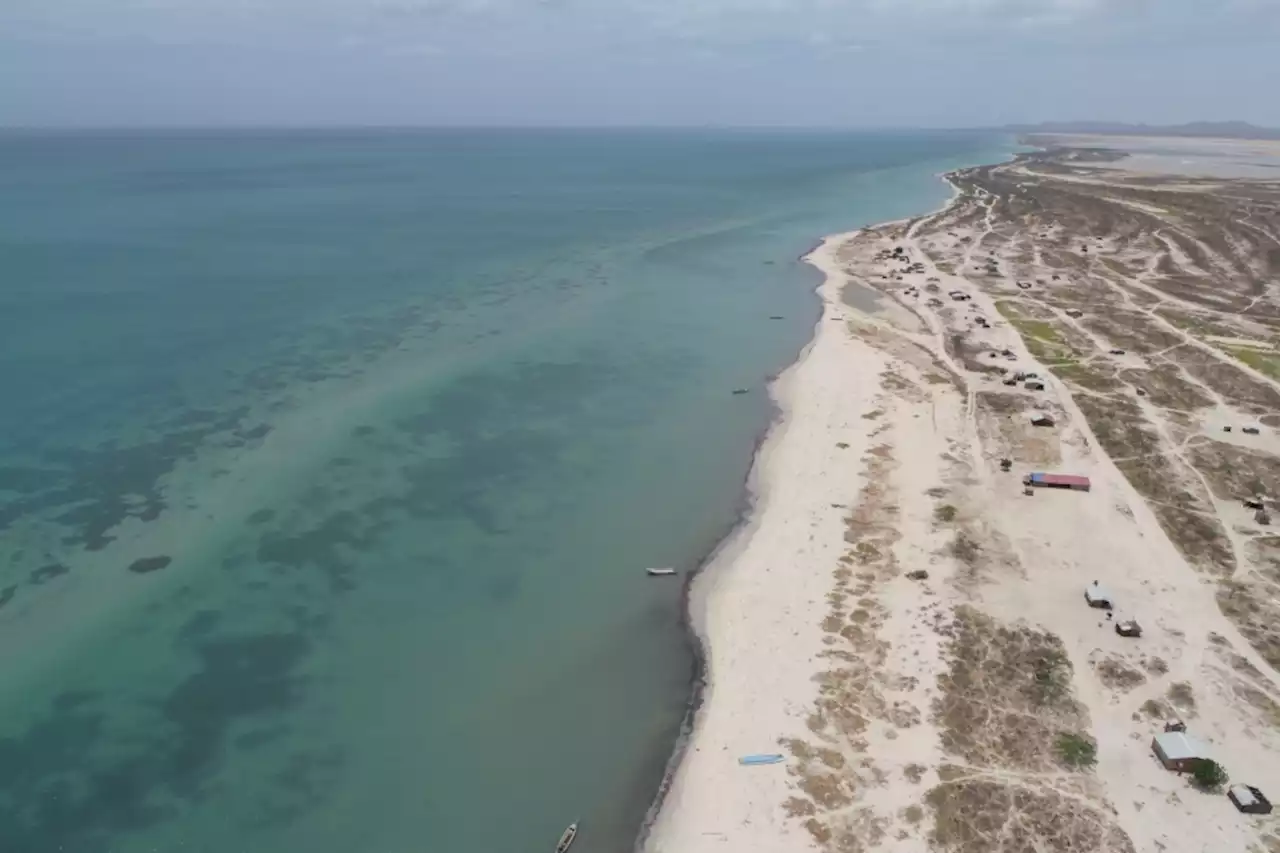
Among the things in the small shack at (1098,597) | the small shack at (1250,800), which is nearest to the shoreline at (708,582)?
the small shack at (1098,597)

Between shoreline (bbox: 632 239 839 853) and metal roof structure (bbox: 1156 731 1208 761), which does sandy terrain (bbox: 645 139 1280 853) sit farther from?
metal roof structure (bbox: 1156 731 1208 761)

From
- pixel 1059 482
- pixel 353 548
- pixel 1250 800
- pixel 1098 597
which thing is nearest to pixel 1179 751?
pixel 1250 800

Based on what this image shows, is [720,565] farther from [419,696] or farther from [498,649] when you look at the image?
[419,696]

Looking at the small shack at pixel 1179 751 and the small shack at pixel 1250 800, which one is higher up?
the small shack at pixel 1179 751

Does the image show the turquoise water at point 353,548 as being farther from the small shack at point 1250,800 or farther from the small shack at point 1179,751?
the small shack at point 1250,800

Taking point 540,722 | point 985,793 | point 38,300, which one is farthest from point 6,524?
point 38,300

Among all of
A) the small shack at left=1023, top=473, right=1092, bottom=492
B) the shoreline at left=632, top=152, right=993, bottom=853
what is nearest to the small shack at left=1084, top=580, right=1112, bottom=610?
the small shack at left=1023, top=473, right=1092, bottom=492

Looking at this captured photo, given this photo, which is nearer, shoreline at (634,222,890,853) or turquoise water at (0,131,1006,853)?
shoreline at (634,222,890,853)
